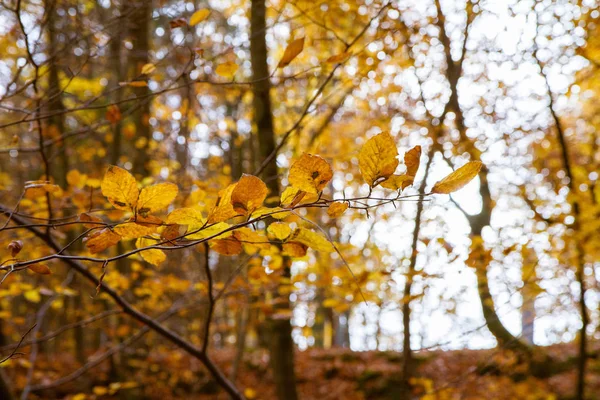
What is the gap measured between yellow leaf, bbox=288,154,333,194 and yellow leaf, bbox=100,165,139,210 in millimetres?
286

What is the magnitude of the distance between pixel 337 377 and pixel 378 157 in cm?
664

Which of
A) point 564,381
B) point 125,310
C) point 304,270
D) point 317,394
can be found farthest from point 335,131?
point 125,310

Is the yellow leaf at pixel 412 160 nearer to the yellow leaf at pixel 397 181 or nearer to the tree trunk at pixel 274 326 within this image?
the yellow leaf at pixel 397 181

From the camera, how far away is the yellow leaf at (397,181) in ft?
2.58

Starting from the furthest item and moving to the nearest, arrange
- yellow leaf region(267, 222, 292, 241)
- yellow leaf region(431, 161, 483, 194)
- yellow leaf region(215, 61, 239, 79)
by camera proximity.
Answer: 1. yellow leaf region(215, 61, 239, 79)
2. yellow leaf region(267, 222, 292, 241)
3. yellow leaf region(431, 161, 483, 194)

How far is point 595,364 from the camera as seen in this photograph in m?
6.24

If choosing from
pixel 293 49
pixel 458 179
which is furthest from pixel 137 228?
pixel 293 49

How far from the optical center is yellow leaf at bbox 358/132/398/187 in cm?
75

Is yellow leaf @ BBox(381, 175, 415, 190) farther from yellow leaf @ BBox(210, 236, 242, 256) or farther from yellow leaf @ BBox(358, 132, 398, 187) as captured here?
yellow leaf @ BBox(210, 236, 242, 256)

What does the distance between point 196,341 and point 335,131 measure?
5488 mm

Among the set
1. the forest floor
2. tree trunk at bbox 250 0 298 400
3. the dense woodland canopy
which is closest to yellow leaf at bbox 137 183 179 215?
the dense woodland canopy

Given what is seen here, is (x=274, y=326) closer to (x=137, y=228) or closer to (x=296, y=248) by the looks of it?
(x=296, y=248)

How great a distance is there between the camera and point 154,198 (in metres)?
0.81

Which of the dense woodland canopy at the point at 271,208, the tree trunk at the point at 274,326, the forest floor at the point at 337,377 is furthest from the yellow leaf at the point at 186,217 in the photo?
the forest floor at the point at 337,377
